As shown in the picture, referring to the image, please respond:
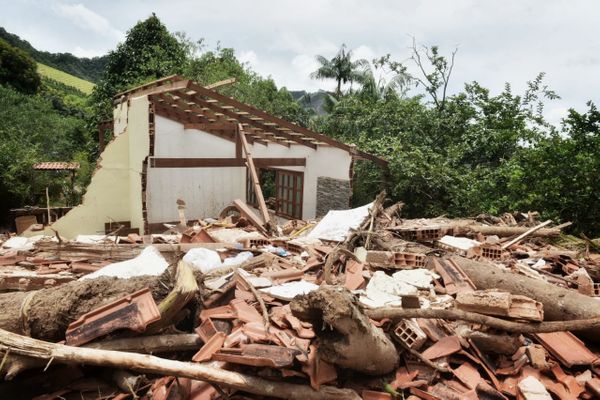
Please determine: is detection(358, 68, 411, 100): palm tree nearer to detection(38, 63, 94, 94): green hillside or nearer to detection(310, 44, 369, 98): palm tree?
detection(310, 44, 369, 98): palm tree

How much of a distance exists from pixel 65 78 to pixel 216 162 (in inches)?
1743

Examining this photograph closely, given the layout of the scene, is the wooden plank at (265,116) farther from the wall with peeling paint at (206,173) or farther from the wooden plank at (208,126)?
the wooden plank at (208,126)

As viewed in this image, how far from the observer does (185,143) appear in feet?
35.6

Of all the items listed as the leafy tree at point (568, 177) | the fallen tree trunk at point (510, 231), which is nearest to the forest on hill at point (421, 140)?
the leafy tree at point (568, 177)

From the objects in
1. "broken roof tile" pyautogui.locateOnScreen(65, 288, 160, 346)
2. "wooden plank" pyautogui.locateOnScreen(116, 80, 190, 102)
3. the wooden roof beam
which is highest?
"wooden plank" pyautogui.locateOnScreen(116, 80, 190, 102)

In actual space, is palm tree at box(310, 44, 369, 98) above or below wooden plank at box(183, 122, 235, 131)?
above

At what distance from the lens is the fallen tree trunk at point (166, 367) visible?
3.07 m

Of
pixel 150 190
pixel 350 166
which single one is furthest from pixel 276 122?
pixel 150 190

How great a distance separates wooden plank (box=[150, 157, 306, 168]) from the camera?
34.1ft

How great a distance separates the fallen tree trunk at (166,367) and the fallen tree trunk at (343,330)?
12.5 inches

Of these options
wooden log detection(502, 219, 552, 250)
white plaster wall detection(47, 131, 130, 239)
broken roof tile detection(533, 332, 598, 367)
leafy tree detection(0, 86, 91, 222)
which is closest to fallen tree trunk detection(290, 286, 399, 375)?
broken roof tile detection(533, 332, 598, 367)

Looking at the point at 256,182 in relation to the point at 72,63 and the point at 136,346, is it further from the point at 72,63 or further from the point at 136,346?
the point at 72,63

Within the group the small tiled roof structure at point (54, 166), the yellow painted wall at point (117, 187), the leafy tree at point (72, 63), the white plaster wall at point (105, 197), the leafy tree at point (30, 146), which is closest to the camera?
the yellow painted wall at point (117, 187)

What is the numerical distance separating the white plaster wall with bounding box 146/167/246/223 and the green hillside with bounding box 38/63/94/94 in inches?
1619
